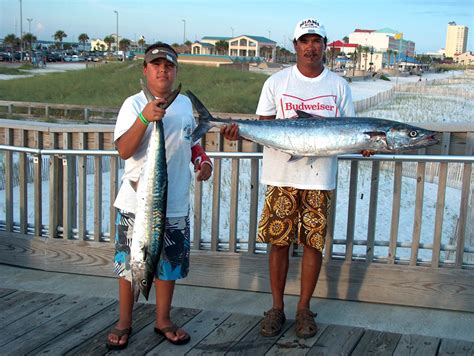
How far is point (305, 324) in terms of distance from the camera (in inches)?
143

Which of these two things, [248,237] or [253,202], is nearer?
[253,202]

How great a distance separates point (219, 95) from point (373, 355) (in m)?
28.1

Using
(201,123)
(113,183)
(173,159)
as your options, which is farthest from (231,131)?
(113,183)

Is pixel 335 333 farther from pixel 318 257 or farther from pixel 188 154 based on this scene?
pixel 188 154

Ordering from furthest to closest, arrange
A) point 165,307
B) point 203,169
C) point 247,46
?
point 247,46 → point 165,307 → point 203,169

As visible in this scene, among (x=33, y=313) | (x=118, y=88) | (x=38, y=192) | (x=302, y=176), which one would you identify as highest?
(x=118, y=88)

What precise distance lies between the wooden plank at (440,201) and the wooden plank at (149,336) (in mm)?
1765

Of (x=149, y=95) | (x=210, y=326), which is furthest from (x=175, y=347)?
(x=149, y=95)

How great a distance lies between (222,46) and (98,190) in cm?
12779

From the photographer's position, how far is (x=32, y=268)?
4949mm

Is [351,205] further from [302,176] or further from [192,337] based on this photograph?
[192,337]

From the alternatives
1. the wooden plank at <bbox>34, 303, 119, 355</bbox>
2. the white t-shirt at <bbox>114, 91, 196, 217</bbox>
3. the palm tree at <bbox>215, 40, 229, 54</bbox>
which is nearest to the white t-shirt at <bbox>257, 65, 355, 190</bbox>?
the white t-shirt at <bbox>114, 91, 196, 217</bbox>

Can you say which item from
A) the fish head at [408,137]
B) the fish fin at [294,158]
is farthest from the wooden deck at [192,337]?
the fish head at [408,137]

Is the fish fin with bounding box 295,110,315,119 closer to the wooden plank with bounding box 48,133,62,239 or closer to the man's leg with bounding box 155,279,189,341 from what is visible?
the man's leg with bounding box 155,279,189,341
